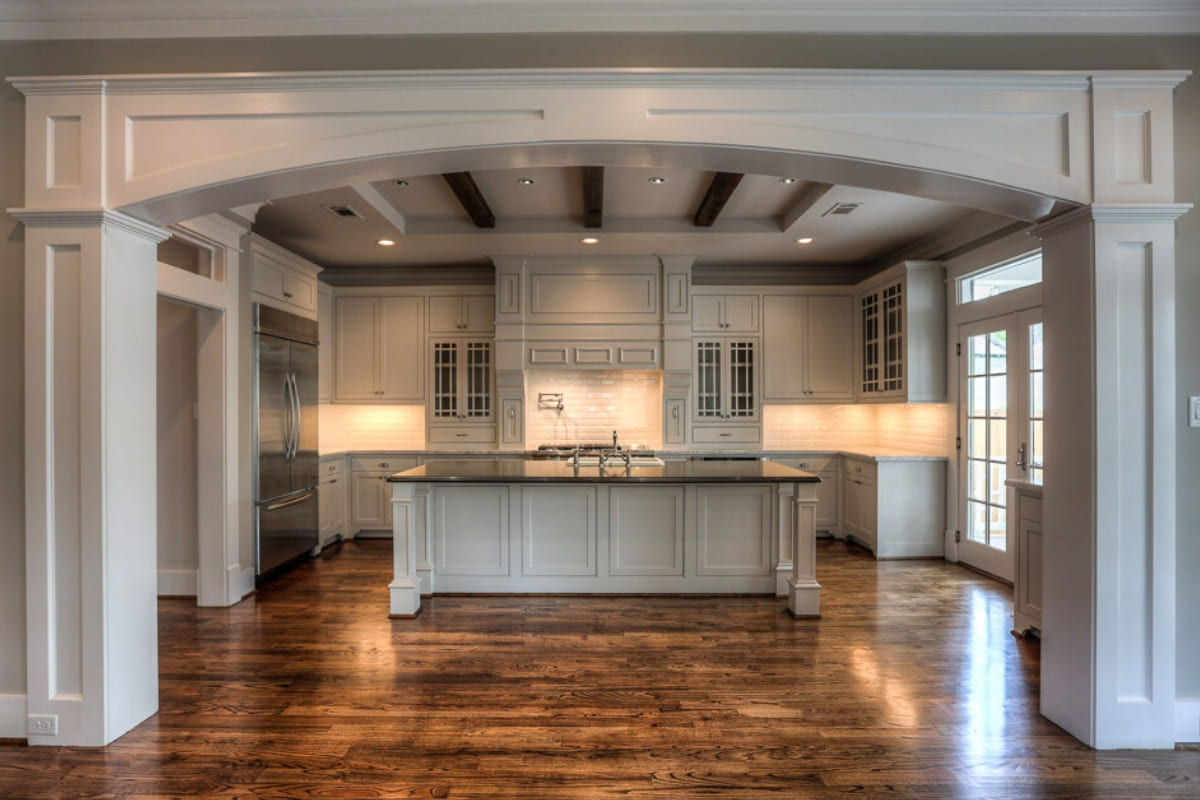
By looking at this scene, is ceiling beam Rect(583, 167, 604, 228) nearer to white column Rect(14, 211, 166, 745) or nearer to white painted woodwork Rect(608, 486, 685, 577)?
white painted woodwork Rect(608, 486, 685, 577)

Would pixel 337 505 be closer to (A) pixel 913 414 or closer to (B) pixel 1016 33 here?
(A) pixel 913 414

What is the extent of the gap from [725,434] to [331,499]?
3878mm

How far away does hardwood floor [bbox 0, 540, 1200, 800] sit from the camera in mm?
2334

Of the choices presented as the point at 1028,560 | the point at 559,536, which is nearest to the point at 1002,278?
the point at 1028,560

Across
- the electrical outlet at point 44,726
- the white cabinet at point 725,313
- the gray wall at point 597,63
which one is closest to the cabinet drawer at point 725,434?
the white cabinet at point 725,313

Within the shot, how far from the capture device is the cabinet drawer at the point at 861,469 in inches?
230

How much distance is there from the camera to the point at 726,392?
22.0 ft

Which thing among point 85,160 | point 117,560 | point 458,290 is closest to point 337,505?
point 458,290

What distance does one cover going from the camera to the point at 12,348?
2.61m

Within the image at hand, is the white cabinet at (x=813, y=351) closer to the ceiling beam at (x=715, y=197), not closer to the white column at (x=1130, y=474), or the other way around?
the ceiling beam at (x=715, y=197)

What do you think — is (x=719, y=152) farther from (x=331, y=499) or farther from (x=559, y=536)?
(x=331, y=499)

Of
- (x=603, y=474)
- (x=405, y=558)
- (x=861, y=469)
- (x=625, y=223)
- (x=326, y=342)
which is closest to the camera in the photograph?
(x=405, y=558)

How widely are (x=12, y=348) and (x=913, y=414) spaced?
21.2ft

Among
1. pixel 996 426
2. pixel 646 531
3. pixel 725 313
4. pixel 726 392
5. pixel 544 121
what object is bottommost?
pixel 646 531
